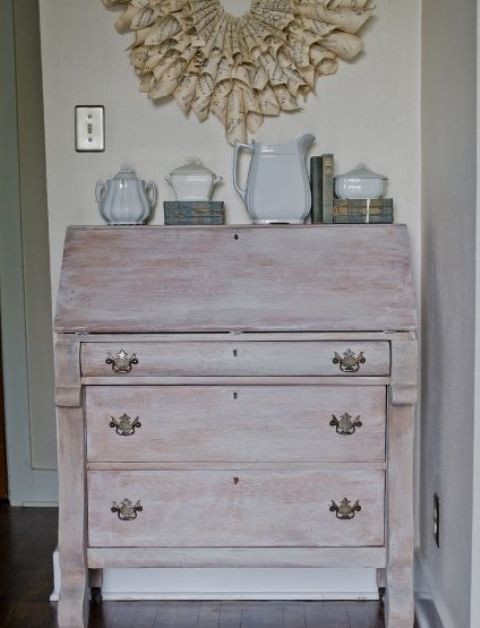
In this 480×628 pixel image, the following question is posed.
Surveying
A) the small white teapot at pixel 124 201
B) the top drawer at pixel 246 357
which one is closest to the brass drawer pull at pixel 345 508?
the top drawer at pixel 246 357

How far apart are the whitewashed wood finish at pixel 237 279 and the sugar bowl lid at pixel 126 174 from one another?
213 millimetres

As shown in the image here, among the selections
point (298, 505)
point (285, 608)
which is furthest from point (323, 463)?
point (285, 608)

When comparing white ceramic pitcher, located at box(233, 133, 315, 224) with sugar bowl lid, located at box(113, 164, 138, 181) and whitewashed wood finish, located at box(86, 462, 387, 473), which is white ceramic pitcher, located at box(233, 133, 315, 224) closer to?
sugar bowl lid, located at box(113, 164, 138, 181)

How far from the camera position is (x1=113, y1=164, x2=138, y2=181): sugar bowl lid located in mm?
2512

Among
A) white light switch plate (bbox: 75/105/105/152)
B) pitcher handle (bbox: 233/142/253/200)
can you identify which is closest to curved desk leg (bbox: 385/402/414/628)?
pitcher handle (bbox: 233/142/253/200)

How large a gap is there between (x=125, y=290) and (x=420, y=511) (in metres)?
1.17

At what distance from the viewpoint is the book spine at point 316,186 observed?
8.27 feet

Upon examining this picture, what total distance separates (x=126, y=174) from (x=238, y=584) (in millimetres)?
1250

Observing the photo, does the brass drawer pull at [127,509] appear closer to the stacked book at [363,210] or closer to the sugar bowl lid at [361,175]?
the stacked book at [363,210]

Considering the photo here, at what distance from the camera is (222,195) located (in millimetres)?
2666

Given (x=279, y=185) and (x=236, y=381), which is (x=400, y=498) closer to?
(x=236, y=381)

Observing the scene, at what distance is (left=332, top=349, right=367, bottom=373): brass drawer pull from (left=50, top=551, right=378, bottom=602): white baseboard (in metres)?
0.69

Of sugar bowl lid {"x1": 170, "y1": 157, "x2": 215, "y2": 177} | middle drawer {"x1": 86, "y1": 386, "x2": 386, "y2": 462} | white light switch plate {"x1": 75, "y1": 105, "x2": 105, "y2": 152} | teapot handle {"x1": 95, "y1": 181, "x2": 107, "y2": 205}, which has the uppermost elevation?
white light switch plate {"x1": 75, "y1": 105, "x2": 105, "y2": 152}

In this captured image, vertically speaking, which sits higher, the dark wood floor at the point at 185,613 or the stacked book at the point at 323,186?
the stacked book at the point at 323,186
